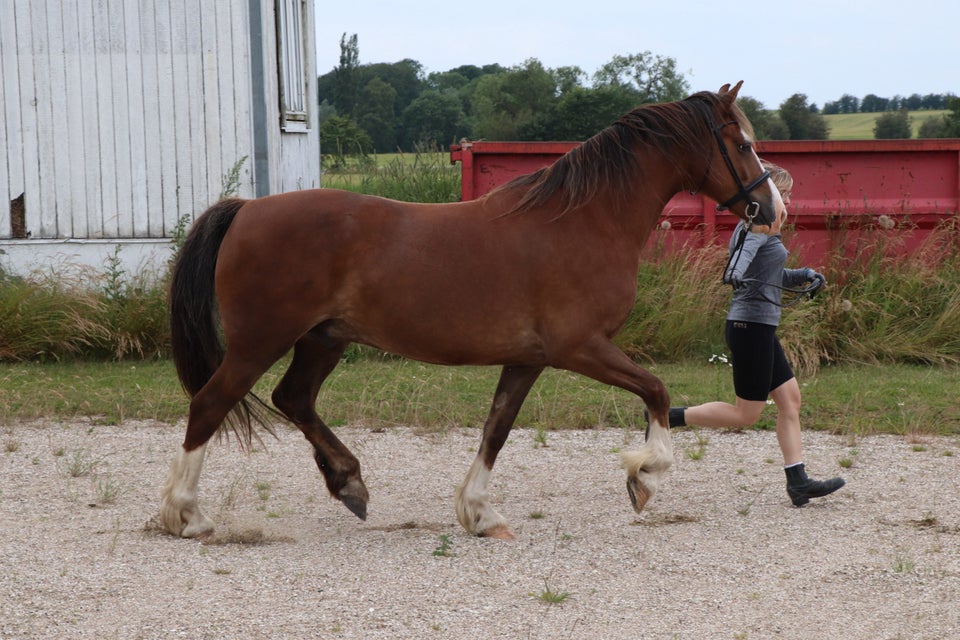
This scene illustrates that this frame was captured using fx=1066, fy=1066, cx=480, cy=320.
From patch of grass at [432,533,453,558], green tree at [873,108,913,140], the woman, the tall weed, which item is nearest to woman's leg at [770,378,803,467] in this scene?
the woman

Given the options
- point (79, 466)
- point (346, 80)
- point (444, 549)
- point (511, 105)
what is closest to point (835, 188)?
point (444, 549)

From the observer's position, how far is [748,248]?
524 centimetres

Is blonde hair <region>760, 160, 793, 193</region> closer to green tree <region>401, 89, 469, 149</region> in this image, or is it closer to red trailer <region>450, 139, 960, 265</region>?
red trailer <region>450, 139, 960, 265</region>

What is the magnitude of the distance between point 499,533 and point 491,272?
3.87 feet

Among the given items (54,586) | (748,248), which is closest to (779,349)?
(748,248)

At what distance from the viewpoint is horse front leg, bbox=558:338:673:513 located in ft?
15.3

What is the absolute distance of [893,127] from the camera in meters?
44.7

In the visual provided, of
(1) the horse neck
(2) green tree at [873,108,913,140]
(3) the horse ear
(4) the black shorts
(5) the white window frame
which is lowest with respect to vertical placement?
(4) the black shorts

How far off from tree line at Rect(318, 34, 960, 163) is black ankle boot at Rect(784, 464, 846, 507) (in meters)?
11.7

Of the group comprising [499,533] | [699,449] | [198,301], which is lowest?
[699,449]

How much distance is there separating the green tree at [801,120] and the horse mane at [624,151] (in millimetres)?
33354

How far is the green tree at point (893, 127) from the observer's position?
140 feet

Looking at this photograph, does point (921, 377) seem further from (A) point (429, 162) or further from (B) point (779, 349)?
(A) point (429, 162)

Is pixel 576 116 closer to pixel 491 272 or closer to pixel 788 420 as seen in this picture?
pixel 788 420
